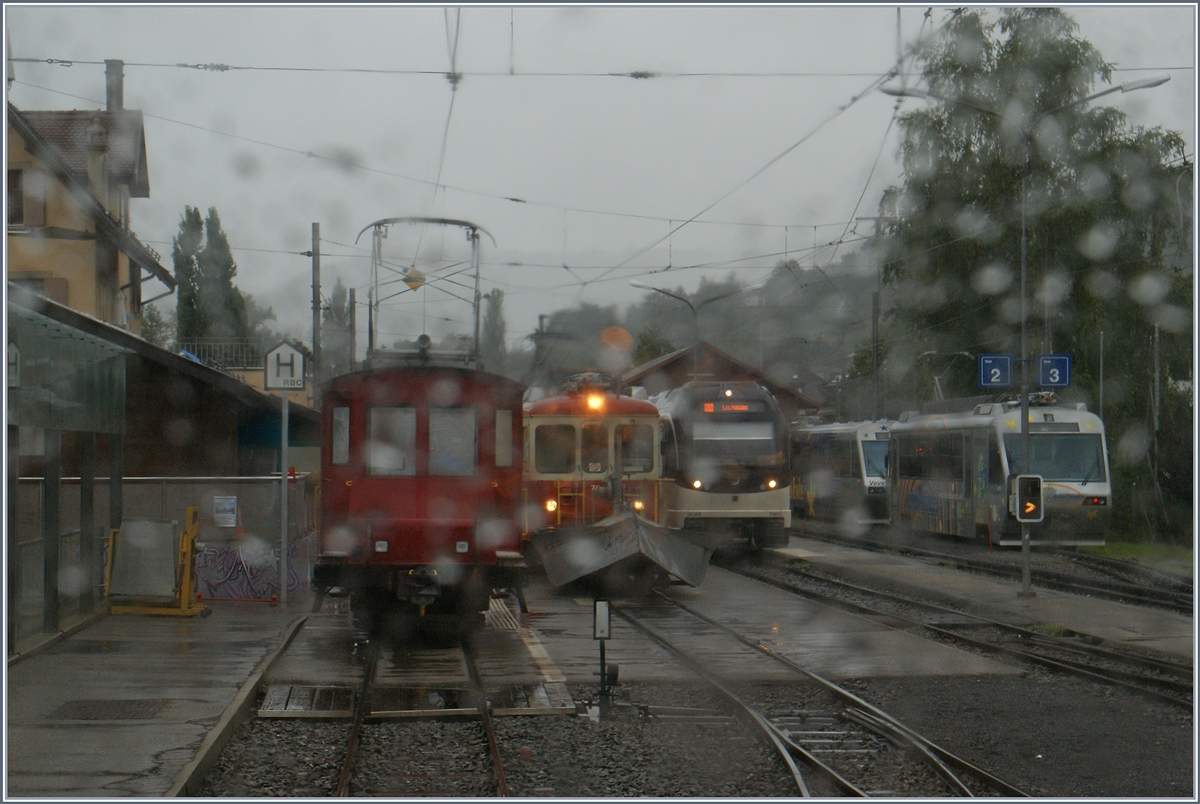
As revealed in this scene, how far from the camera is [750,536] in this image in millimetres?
22766

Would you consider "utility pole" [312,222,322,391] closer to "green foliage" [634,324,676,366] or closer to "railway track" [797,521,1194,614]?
"railway track" [797,521,1194,614]

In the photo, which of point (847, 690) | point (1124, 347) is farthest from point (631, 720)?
point (1124, 347)

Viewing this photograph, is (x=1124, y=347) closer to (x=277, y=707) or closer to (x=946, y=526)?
(x=946, y=526)

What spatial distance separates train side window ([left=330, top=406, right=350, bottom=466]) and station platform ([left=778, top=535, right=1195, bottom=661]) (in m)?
8.21

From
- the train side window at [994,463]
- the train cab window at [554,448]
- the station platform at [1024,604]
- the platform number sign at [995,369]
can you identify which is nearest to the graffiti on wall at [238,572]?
the train cab window at [554,448]

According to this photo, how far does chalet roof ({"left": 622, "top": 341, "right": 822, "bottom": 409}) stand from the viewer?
49.8m

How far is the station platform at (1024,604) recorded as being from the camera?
13.2 m

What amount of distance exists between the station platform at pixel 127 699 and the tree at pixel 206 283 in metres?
29.1

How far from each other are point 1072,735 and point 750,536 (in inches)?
553

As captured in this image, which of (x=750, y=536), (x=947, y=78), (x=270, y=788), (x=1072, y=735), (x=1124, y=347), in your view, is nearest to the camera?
(x=270, y=788)

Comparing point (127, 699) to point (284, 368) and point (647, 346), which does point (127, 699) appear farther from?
point (647, 346)

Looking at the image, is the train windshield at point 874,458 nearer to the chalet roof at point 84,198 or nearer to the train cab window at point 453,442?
the chalet roof at point 84,198

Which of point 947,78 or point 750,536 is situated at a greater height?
point 947,78

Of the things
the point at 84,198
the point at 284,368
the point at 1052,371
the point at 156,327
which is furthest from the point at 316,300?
the point at 156,327
